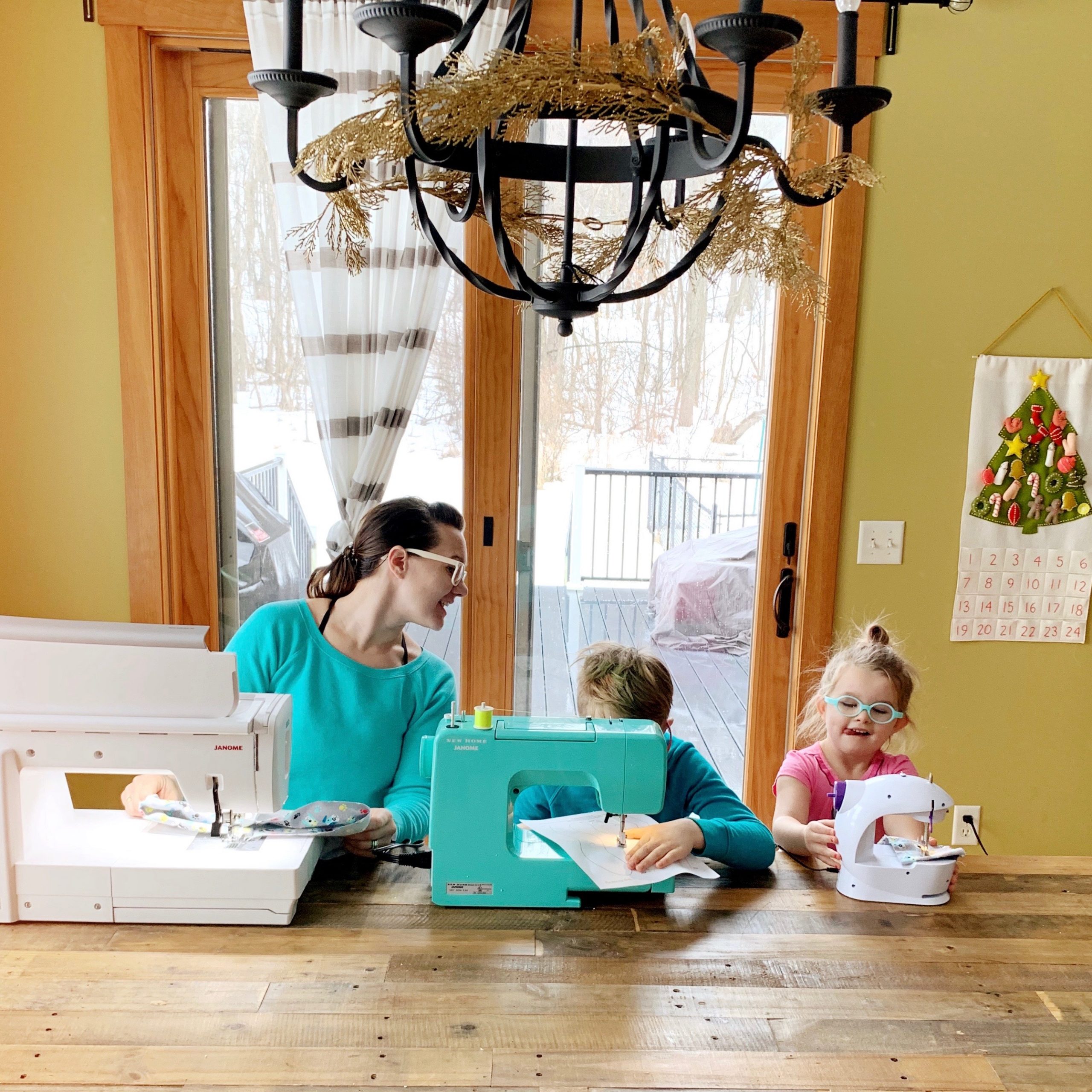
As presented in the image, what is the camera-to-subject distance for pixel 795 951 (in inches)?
55.2

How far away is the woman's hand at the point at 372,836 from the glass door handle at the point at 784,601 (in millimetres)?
1444

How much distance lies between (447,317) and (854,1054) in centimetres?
201

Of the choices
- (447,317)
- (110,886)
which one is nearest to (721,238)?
(110,886)

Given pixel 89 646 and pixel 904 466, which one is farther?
pixel 904 466

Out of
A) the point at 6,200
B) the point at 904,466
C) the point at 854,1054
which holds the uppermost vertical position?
the point at 6,200

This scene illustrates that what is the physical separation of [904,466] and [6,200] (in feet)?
7.93

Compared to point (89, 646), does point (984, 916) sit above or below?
below

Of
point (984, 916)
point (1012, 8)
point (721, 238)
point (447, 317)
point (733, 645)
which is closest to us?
point (721, 238)

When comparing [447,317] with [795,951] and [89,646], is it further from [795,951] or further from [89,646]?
[795,951]

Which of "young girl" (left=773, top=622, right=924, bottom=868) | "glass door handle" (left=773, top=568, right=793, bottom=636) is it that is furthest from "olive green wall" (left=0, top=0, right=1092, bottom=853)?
"young girl" (left=773, top=622, right=924, bottom=868)

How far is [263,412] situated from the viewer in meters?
2.74

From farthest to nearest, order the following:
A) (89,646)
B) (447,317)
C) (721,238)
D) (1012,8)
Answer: (447,317) → (1012,8) → (89,646) → (721,238)

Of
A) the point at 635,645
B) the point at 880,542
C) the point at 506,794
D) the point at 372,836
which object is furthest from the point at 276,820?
the point at 880,542

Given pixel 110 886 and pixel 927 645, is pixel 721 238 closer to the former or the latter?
pixel 110 886
